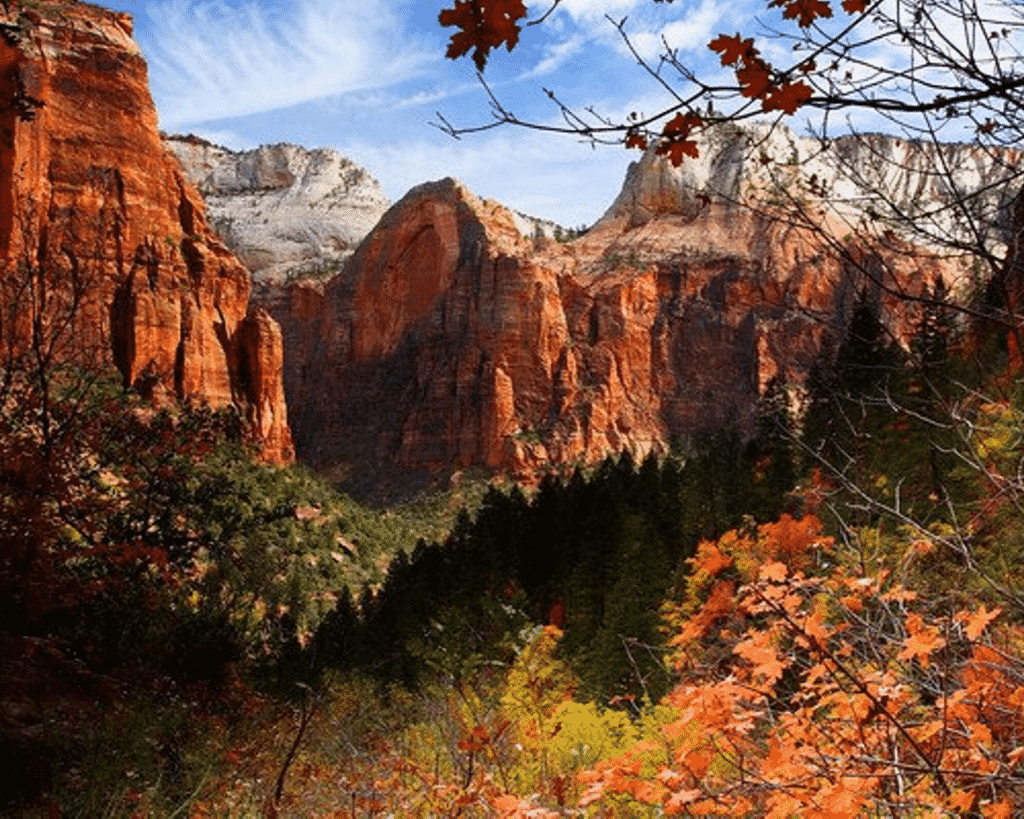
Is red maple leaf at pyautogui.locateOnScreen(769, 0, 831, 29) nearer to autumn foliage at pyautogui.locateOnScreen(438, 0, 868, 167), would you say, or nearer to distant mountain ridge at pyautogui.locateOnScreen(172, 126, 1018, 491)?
autumn foliage at pyautogui.locateOnScreen(438, 0, 868, 167)

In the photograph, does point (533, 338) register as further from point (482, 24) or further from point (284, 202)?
point (482, 24)

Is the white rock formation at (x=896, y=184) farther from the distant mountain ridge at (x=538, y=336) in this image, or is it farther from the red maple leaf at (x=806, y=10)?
the distant mountain ridge at (x=538, y=336)

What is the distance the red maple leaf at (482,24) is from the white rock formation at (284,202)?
122 meters

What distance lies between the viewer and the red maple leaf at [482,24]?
2.28 m

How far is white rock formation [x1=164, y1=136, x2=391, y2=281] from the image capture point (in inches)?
5034

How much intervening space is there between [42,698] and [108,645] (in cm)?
338

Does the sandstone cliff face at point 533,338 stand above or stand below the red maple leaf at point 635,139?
above

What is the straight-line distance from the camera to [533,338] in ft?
301

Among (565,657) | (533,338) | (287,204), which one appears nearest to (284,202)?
(287,204)

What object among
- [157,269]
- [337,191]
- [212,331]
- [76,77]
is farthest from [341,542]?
[337,191]

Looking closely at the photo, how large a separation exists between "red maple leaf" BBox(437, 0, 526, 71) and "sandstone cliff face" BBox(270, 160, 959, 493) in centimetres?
8173

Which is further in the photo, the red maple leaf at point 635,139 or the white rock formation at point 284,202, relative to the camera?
the white rock formation at point 284,202

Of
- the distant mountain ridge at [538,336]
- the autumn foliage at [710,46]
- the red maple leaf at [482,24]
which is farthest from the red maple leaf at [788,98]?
the distant mountain ridge at [538,336]

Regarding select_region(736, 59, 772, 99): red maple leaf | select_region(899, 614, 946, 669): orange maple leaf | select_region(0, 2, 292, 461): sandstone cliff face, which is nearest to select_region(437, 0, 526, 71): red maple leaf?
select_region(736, 59, 772, 99): red maple leaf
